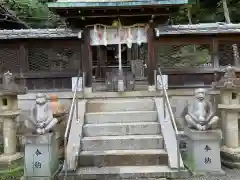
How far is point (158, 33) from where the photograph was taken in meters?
11.0

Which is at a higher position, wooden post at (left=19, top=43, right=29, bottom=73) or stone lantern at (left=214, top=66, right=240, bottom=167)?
wooden post at (left=19, top=43, right=29, bottom=73)

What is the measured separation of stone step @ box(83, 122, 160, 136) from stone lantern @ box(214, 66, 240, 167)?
6.38 feet

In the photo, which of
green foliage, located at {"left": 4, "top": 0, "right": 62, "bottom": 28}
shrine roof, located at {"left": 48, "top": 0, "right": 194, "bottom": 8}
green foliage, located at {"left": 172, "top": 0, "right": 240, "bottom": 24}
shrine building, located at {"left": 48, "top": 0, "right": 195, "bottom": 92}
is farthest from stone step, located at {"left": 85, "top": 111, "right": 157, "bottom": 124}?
green foliage, located at {"left": 172, "top": 0, "right": 240, "bottom": 24}

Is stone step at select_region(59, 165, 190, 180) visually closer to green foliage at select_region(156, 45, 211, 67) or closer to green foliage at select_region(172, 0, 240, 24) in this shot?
green foliage at select_region(156, 45, 211, 67)

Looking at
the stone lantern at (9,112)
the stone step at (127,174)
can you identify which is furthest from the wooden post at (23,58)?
the stone step at (127,174)

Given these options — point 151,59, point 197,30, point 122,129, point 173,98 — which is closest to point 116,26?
point 151,59

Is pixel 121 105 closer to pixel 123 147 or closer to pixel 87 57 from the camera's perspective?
pixel 123 147

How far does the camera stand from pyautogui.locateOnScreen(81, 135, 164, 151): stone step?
8289mm

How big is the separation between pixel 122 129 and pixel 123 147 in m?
0.64

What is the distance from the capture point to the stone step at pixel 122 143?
27.2 ft

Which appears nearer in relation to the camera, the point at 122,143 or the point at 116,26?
the point at 122,143

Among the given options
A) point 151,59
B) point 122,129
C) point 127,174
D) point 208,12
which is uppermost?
point 208,12

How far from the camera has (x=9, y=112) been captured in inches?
344

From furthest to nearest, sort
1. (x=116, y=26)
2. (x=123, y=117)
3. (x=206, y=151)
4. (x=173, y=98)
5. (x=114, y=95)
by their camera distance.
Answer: (x=116, y=26)
(x=173, y=98)
(x=114, y=95)
(x=123, y=117)
(x=206, y=151)
